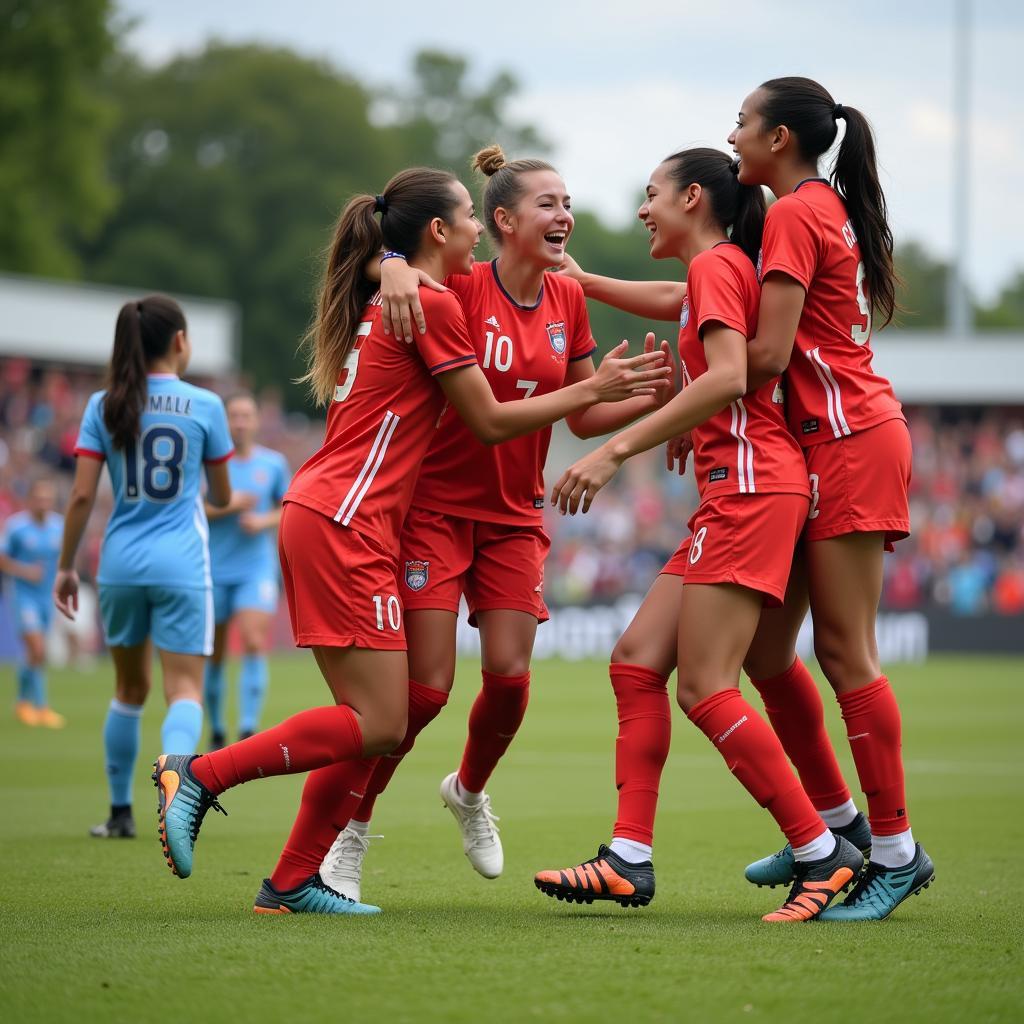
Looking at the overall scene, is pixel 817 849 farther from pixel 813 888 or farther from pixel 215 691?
pixel 215 691

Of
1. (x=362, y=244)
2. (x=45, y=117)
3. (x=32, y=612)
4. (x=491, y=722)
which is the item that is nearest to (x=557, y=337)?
(x=362, y=244)

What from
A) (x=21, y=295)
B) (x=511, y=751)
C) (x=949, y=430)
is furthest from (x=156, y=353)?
(x=949, y=430)

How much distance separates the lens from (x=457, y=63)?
240ft

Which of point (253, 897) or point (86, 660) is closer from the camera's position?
point (253, 897)

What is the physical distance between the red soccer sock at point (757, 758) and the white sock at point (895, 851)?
27cm

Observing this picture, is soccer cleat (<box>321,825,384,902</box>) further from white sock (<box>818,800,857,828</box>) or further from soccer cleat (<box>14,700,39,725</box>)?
soccer cleat (<box>14,700,39,725</box>)

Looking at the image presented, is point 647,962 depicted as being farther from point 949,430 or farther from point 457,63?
point 457,63

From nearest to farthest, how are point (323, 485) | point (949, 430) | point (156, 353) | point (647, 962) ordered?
point (647, 962) → point (323, 485) → point (156, 353) → point (949, 430)

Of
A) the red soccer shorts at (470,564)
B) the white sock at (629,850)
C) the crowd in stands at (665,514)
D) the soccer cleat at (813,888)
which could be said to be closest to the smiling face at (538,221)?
the red soccer shorts at (470,564)

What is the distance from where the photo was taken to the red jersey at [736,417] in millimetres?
5039

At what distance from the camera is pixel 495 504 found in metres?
5.74

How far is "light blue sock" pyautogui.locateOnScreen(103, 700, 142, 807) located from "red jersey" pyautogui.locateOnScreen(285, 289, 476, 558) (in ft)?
9.39

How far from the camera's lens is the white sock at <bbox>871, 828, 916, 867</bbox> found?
519cm

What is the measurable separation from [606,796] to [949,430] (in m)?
28.6
